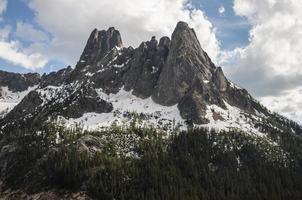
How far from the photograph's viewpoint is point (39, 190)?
19875 cm

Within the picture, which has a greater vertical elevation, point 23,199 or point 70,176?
point 70,176

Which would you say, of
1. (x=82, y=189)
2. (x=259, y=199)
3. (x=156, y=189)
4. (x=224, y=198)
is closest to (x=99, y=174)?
(x=82, y=189)

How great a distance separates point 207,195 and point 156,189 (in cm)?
2432

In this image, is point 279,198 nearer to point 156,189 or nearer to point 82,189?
point 156,189

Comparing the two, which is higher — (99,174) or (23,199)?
(99,174)

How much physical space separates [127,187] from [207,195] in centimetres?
3730

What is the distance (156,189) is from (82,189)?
108ft

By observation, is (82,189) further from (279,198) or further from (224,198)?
(279,198)

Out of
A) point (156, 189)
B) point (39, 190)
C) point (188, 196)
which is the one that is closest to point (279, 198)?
point (188, 196)

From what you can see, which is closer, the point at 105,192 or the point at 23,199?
the point at 105,192

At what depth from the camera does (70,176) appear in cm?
19975

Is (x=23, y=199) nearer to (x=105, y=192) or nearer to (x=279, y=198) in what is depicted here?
(x=105, y=192)

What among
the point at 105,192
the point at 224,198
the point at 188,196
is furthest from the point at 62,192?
the point at 224,198

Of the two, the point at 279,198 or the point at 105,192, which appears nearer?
the point at 105,192
